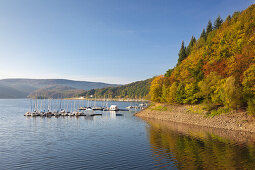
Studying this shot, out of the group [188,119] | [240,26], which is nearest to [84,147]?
[188,119]

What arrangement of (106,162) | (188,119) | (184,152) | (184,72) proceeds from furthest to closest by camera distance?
(184,72) → (188,119) → (184,152) → (106,162)

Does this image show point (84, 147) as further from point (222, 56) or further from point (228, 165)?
point (222, 56)

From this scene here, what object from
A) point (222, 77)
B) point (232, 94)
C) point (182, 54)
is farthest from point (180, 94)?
point (182, 54)

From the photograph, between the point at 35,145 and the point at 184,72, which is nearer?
the point at 35,145

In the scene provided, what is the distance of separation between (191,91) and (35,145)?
64022mm

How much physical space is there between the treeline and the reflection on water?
1372 centimetres

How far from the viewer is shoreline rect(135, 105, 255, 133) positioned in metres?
57.6

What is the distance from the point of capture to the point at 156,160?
33.8 metres

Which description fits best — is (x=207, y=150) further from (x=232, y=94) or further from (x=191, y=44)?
(x=191, y=44)

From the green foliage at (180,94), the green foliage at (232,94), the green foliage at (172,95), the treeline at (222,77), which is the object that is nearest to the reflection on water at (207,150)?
the green foliage at (232,94)

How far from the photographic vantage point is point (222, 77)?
242ft

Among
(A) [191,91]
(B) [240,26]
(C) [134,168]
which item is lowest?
(C) [134,168]

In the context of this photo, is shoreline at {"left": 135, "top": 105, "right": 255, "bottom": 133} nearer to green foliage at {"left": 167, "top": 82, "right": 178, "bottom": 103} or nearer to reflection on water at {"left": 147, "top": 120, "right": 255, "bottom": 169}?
green foliage at {"left": 167, "top": 82, "right": 178, "bottom": 103}

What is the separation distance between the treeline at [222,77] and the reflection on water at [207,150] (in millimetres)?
13723
